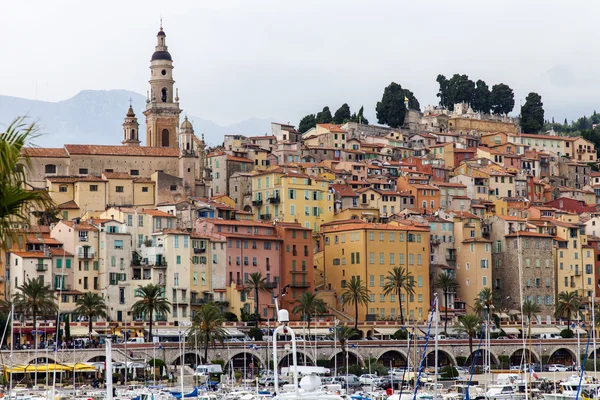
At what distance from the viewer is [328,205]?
397ft

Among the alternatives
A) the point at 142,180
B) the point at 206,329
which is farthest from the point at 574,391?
the point at 142,180

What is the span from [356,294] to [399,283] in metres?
4.67

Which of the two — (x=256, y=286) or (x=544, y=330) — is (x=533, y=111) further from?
(x=256, y=286)

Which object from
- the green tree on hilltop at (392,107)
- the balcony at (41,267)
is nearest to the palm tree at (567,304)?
the balcony at (41,267)

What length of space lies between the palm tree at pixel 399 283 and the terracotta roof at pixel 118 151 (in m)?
28.1

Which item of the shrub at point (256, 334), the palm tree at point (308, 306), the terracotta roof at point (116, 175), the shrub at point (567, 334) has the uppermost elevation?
the terracotta roof at point (116, 175)

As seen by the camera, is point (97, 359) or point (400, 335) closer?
point (97, 359)

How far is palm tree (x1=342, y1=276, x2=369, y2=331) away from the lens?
10139 centimetres

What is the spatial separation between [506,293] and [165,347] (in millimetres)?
37893

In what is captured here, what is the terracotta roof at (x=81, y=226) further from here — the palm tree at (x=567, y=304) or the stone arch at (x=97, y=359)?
the palm tree at (x=567, y=304)

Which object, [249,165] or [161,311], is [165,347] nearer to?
[161,311]

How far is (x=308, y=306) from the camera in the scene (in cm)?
9862

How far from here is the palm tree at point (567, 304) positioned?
110812 millimetres

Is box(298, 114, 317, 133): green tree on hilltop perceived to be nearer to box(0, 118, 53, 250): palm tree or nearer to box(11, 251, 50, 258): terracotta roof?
box(11, 251, 50, 258): terracotta roof
